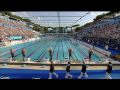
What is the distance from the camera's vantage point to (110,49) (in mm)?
17609

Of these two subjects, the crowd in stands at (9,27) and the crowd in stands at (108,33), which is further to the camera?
the crowd in stands at (9,27)

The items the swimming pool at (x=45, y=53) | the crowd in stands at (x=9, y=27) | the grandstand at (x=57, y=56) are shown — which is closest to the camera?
the grandstand at (x=57, y=56)

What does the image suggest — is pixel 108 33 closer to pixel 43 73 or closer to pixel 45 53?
pixel 45 53

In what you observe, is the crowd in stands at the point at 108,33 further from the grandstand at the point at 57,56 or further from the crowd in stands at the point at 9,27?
the crowd in stands at the point at 9,27

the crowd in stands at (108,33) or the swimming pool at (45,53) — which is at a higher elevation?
the crowd in stands at (108,33)

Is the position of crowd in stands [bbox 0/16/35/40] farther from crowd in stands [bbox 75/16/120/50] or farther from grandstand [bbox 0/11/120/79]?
crowd in stands [bbox 75/16/120/50]

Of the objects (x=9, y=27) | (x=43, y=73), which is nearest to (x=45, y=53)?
(x=43, y=73)

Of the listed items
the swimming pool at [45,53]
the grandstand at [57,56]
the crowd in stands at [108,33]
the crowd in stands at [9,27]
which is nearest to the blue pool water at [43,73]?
the grandstand at [57,56]

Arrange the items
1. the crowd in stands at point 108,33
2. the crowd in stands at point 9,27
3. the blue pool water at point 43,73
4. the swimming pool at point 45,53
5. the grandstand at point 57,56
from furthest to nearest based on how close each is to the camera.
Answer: the crowd in stands at point 9,27 → the crowd in stands at point 108,33 → the swimming pool at point 45,53 → the blue pool water at point 43,73 → the grandstand at point 57,56

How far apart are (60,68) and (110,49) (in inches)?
303
